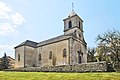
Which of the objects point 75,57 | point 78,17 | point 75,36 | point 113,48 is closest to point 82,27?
point 78,17

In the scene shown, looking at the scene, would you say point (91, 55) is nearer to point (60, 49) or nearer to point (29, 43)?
point (29, 43)

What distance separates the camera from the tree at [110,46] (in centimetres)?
3142

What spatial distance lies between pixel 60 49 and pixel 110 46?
41.9 ft

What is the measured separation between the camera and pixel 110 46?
105 ft

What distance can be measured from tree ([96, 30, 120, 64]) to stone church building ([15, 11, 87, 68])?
8.60 metres

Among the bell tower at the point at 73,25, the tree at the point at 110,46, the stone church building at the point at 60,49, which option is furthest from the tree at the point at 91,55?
the tree at the point at 110,46

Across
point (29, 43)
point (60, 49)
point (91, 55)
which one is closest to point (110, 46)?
point (60, 49)

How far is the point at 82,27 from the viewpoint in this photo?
47312 millimetres

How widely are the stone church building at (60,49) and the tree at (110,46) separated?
28.2 feet

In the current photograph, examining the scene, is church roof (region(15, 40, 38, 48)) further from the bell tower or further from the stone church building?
the bell tower

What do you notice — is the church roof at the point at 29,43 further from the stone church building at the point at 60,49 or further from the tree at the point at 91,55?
the tree at the point at 91,55

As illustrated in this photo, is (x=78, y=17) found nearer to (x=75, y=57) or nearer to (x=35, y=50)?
(x=75, y=57)

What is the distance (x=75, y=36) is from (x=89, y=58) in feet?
77.1

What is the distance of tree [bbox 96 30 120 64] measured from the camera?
31416mm
